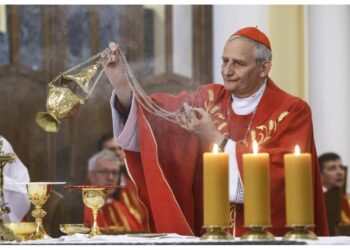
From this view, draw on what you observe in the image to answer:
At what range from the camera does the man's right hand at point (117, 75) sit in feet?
17.1

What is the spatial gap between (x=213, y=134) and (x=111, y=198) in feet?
10.8

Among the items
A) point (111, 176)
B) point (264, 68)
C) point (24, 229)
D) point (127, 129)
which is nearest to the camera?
point (24, 229)

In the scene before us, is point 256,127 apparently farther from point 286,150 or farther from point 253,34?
point 253,34

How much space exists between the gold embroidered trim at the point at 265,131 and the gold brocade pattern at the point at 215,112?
0.46ft

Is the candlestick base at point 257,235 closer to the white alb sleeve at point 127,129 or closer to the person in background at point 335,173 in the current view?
the white alb sleeve at point 127,129

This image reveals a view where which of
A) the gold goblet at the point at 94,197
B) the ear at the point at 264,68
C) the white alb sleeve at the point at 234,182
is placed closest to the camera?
the gold goblet at the point at 94,197

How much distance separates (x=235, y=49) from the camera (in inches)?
215

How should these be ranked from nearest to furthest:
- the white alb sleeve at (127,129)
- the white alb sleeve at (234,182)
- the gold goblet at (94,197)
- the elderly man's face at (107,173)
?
the gold goblet at (94,197) < the white alb sleeve at (234,182) < the white alb sleeve at (127,129) < the elderly man's face at (107,173)

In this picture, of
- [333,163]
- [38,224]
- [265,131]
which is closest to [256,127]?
[265,131]

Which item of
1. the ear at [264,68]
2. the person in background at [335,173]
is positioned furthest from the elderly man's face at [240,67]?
the person in background at [335,173]

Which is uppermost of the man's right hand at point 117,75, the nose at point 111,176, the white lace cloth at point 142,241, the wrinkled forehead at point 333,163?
the man's right hand at point 117,75

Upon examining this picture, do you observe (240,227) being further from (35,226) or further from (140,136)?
(35,226)

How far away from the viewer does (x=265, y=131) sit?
5.48 metres
